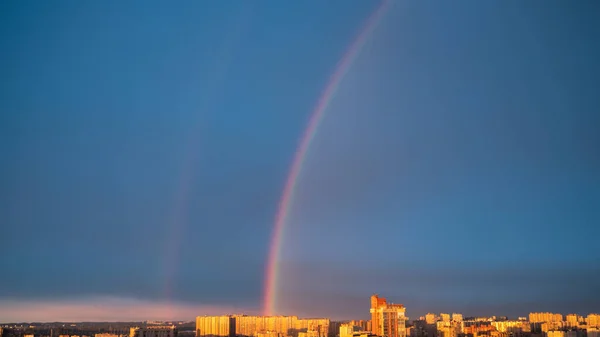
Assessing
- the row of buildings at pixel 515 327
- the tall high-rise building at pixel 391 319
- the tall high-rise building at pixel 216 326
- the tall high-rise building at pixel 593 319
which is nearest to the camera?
the tall high-rise building at pixel 391 319

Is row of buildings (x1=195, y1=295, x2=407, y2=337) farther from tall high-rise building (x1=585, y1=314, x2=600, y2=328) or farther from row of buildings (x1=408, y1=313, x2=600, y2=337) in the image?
tall high-rise building (x1=585, y1=314, x2=600, y2=328)

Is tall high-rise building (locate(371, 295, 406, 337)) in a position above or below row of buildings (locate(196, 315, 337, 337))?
above

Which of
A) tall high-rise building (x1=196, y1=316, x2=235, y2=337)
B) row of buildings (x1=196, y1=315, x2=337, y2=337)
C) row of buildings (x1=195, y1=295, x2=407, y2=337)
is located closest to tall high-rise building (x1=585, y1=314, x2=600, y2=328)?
row of buildings (x1=195, y1=295, x2=407, y2=337)

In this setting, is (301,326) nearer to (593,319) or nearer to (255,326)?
(255,326)

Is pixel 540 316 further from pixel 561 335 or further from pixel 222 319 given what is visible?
pixel 222 319

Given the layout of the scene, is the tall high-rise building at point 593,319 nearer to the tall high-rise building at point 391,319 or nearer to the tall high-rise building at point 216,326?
the tall high-rise building at point 391,319

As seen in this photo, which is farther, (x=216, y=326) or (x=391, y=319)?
(x=216, y=326)

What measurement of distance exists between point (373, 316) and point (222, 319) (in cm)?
3271

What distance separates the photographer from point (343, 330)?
59.8 meters

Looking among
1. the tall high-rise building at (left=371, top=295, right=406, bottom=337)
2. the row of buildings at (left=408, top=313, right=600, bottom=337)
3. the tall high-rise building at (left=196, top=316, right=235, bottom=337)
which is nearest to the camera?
the tall high-rise building at (left=371, top=295, right=406, bottom=337)

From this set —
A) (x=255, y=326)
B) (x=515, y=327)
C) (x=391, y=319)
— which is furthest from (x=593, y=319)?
(x=255, y=326)

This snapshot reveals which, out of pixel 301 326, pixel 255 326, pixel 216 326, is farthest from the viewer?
pixel 301 326

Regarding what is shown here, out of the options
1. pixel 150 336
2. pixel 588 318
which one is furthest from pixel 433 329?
pixel 150 336

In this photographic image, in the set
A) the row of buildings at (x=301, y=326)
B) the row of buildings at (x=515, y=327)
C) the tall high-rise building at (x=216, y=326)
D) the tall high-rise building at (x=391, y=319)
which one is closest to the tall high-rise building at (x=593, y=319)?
the row of buildings at (x=515, y=327)
